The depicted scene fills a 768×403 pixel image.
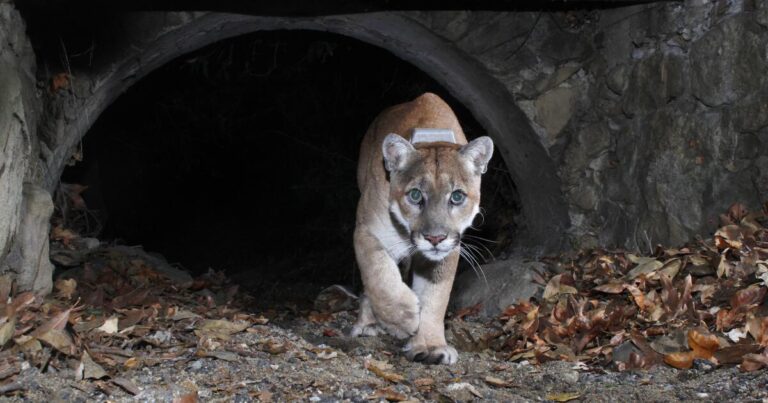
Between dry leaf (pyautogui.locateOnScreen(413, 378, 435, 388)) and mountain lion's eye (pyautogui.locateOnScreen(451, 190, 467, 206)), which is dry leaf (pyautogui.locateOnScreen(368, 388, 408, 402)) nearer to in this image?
dry leaf (pyautogui.locateOnScreen(413, 378, 435, 388))

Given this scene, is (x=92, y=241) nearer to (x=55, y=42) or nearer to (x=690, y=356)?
(x=55, y=42)

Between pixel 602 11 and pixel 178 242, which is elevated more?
pixel 602 11

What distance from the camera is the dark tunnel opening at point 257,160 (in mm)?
9555

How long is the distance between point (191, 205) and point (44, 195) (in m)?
8.36

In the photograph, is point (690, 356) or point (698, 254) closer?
point (690, 356)

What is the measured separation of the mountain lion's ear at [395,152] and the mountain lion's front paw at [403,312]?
0.78m

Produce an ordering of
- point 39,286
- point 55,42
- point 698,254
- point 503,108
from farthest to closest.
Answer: point 503,108 → point 55,42 → point 698,254 → point 39,286

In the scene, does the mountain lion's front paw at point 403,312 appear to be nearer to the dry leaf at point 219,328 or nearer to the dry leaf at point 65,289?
the dry leaf at point 219,328

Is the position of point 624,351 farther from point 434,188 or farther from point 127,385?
point 127,385

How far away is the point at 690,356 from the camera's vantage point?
4215 millimetres

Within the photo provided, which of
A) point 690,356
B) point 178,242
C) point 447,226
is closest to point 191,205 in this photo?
point 178,242

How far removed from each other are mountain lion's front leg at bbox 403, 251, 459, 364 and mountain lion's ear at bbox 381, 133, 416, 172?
64 centimetres

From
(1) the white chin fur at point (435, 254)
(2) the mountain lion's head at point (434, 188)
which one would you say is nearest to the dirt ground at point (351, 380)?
(1) the white chin fur at point (435, 254)

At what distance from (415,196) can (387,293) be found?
0.60 metres
